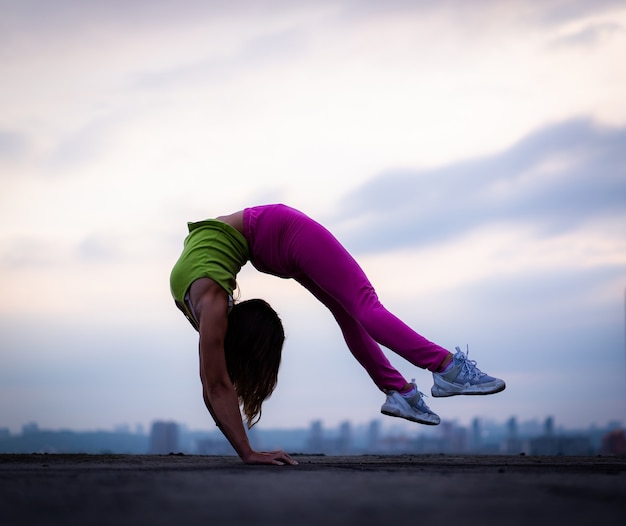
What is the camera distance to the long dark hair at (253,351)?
390 cm

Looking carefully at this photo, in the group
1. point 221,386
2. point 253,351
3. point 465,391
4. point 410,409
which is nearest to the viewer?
point 221,386

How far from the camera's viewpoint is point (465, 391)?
4023 mm

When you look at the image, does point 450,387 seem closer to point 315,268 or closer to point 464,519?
point 315,268

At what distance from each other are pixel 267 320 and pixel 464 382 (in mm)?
1033

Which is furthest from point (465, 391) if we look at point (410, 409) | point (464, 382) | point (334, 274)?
point (334, 274)

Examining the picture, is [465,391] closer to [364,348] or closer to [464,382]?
[464,382]

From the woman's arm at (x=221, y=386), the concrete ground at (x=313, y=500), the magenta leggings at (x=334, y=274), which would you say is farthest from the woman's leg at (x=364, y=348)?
the concrete ground at (x=313, y=500)

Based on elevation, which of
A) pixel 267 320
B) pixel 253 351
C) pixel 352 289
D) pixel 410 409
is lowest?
pixel 410 409

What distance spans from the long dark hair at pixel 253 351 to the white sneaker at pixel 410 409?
0.70 meters

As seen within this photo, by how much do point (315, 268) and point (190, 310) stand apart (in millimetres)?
674

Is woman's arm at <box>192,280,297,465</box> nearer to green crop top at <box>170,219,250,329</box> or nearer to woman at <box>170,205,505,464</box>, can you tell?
woman at <box>170,205,505,464</box>

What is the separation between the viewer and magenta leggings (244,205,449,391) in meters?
4.05

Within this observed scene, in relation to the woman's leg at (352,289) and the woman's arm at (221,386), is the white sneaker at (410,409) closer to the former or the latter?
the woman's leg at (352,289)

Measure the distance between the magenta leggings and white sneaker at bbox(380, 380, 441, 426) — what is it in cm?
10
